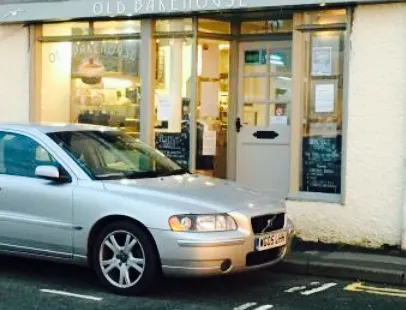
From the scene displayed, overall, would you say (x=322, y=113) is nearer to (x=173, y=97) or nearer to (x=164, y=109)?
(x=173, y=97)

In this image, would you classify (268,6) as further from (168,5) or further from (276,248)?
(276,248)

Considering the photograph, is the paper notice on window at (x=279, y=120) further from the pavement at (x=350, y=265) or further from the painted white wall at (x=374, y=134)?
the pavement at (x=350, y=265)

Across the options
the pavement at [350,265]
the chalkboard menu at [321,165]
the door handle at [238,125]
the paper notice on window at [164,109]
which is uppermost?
the paper notice on window at [164,109]

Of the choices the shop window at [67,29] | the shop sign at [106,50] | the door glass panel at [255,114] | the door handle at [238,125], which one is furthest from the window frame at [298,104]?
the shop window at [67,29]

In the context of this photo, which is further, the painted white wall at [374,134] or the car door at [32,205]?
the painted white wall at [374,134]

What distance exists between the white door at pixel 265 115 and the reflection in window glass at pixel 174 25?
3.18 feet

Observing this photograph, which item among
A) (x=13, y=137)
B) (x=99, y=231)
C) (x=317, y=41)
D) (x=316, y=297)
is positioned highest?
(x=317, y=41)

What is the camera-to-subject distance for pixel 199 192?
754 centimetres

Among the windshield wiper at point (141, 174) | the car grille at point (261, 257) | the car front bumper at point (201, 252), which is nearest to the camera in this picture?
the car front bumper at point (201, 252)

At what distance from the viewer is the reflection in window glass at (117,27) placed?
Answer: 38.5 ft

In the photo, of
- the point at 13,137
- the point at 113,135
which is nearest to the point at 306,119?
the point at 113,135

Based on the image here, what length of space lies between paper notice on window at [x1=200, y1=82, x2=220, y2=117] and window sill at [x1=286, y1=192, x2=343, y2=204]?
2.03 metres

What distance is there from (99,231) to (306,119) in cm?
397

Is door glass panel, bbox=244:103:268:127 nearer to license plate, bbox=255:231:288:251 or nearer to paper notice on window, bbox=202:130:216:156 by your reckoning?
paper notice on window, bbox=202:130:216:156
